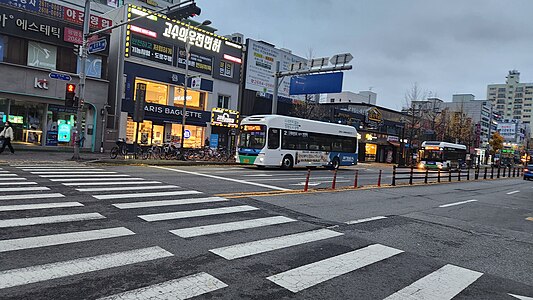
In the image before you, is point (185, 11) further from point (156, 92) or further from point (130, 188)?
point (156, 92)

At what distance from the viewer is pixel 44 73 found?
2452cm

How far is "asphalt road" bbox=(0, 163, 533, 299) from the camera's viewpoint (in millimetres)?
4379

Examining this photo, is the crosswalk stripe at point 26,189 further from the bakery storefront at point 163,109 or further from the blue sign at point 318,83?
the blue sign at point 318,83

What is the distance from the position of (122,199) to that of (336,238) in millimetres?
5357

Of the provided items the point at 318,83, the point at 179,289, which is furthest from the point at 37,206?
the point at 318,83

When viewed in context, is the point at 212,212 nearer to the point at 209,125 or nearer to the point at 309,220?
the point at 309,220

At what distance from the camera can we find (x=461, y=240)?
7.70 metres

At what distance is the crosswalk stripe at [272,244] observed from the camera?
5.65m

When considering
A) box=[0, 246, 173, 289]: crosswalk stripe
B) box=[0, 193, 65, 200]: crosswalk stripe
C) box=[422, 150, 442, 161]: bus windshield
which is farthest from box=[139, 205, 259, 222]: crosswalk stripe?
box=[422, 150, 442, 161]: bus windshield

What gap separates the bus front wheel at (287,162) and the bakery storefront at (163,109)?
11.1m

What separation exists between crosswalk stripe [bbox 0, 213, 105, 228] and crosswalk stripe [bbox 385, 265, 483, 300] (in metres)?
5.60

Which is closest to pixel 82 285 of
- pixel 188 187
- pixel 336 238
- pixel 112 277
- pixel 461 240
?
pixel 112 277

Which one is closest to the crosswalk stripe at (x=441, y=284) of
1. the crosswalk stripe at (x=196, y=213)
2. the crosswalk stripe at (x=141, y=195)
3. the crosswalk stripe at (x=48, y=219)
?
the crosswalk stripe at (x=196, y=213)

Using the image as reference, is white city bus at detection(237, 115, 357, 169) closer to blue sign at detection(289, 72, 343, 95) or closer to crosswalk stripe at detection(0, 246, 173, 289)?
blue sign at detection(289, 72, 343, 95)
